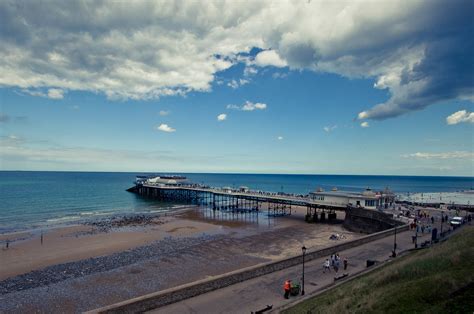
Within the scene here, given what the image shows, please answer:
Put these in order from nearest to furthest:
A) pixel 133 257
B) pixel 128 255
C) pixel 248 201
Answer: pixel 133 257, pixel 128 255, pixel 248 201

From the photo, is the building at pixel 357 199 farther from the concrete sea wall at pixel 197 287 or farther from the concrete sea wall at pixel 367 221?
the concrete sea wall at pixel 197 287

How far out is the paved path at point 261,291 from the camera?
14.7 meters

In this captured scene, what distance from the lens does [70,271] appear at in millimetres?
23750

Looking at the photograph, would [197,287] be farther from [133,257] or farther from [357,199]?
[357,199]

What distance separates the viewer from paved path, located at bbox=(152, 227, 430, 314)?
1472 centimetres

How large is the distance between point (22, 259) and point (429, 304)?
31.9 meters

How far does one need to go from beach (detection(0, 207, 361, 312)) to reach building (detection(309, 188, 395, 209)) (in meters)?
3.83

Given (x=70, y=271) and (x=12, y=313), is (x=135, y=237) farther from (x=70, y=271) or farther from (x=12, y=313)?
(x=12, y=313)

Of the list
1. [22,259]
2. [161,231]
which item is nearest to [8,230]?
[22,259]

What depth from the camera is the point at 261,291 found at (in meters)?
16.5

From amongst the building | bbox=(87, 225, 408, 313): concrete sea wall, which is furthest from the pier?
bbox=(87, 225, 408, 313): concrete sea wall

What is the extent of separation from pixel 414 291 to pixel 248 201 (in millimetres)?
67578

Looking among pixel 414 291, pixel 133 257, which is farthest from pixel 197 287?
pixel 133 257

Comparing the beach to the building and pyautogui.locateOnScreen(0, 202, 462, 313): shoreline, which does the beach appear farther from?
the building
